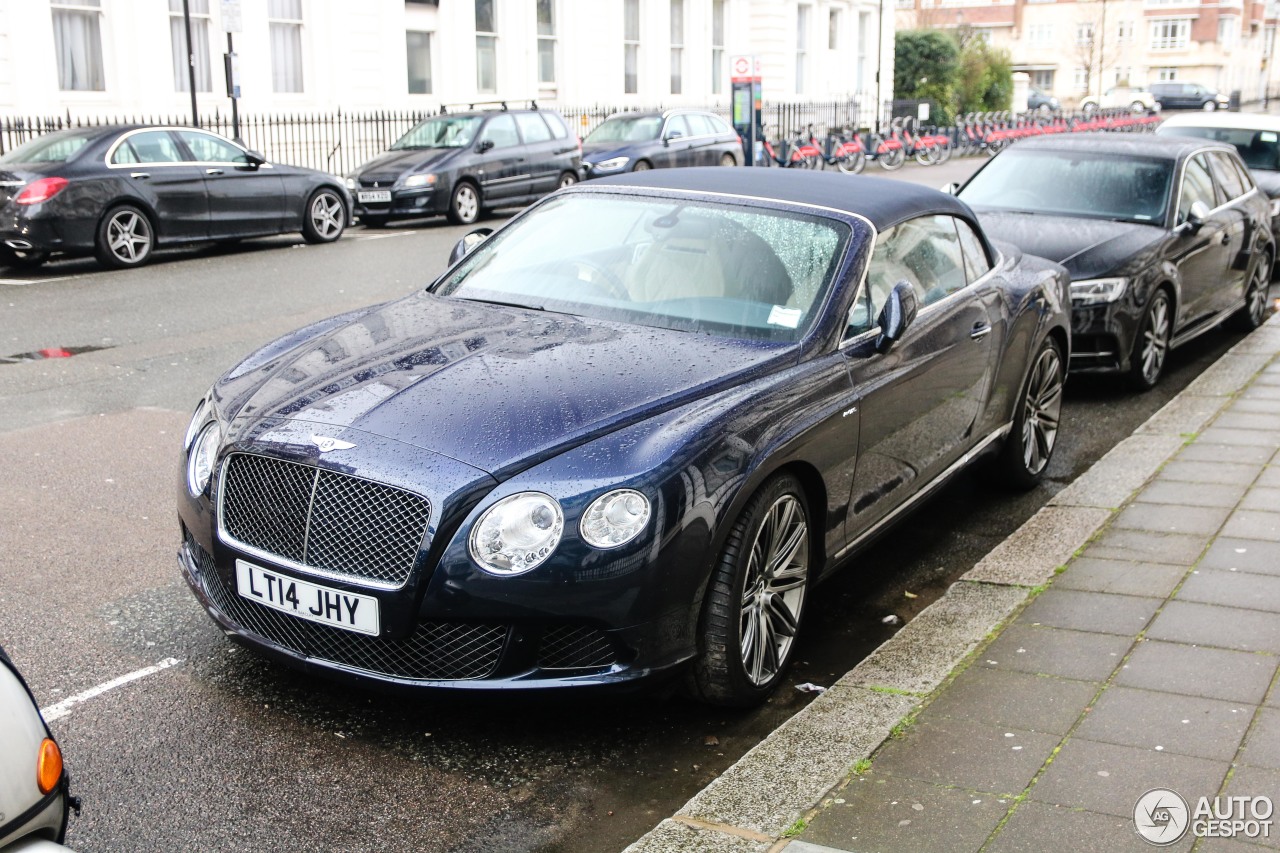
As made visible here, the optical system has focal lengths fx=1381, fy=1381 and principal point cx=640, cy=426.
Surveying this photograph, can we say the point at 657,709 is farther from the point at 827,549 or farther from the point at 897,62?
the point at 897,62

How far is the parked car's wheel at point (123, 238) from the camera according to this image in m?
14.3

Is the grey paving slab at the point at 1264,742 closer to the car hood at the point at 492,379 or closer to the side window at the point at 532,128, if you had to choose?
the car hood at the point at 492,379

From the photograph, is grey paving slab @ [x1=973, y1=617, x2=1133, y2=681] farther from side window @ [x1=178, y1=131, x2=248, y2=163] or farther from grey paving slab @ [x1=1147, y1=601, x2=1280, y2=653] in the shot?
side window @ [x1=178, y1=131, x2=248, y2=163]

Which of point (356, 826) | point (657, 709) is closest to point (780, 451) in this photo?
point (657, 709)

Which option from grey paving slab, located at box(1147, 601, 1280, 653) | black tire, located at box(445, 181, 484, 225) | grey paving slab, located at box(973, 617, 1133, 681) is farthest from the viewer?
black tire, located at box(445, 181, 484, 225)

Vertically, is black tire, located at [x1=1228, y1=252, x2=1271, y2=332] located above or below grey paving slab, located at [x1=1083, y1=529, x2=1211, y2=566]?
above

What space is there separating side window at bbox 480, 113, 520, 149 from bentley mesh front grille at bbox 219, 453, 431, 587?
17113 mm

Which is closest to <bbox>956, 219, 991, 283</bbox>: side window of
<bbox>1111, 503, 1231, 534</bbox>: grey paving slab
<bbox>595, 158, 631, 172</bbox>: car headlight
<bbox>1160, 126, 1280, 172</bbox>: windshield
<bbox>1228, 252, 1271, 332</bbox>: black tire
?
<bbox>1111, 503, 1231, 534</bbox>: grey paving slab

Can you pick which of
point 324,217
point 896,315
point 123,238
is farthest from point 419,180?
point 896,315

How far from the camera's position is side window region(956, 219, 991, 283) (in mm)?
6012

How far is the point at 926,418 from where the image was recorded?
5.29m

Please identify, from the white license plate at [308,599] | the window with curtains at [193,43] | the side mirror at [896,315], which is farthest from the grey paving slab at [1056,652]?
the window with curtains at [193,43]

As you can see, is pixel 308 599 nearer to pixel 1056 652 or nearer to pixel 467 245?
pixel 1056 652

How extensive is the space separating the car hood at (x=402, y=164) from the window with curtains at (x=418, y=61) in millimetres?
9123
